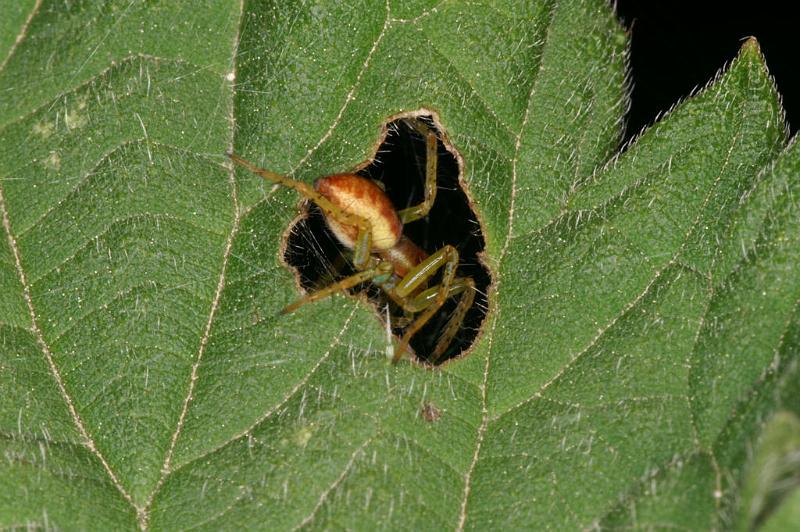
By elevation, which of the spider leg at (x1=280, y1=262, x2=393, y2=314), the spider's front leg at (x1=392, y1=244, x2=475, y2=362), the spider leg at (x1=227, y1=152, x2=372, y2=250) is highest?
the spider leg at (x1=227, y1=152, x2=372, y2=250)

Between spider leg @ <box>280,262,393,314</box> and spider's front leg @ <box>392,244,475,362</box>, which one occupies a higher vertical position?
spider leg @ <box>280,262,393,314</box>

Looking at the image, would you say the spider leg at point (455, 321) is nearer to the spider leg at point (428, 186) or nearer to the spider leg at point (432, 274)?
the spider leg at point (432, 274)

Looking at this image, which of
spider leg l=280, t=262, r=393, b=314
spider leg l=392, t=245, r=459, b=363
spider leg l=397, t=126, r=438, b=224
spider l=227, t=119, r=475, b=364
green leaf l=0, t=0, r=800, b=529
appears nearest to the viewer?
green leaf l=0, t=0, r=800, b=529

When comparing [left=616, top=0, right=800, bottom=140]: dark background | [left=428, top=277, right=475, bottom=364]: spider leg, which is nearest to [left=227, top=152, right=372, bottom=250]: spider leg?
[left=428, top=277, right=475, bottom=364]: spider leg

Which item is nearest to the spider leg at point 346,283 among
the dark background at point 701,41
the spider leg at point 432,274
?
the spider leg at point 432,274

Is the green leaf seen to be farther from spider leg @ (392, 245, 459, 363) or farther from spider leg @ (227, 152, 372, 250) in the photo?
spider leg @ (392, 245, 459, 363)

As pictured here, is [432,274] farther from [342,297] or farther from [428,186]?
[342,297]

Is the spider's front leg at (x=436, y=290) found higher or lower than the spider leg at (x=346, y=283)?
lower
